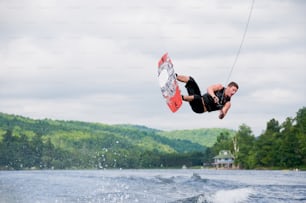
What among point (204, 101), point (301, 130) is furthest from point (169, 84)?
point (301, 130)

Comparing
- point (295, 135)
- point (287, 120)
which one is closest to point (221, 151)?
point (287, 120)

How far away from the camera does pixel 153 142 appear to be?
19100 cm

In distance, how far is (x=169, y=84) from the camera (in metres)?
14.6

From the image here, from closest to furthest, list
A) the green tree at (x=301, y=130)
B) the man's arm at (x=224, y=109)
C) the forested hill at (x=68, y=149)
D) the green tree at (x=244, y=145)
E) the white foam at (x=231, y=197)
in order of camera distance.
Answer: the man's arm at (x=224, y=109) → the white foam at (x=231, y=197) → the green tree at (x=301, y=130) → the green tree at (x=244, y=145) → the forested hill at (x=68, y=149)

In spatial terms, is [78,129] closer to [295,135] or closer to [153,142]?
[153,142]

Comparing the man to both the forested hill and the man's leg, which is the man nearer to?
the man's leg

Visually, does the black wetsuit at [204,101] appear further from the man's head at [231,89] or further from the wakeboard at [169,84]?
the wakeboard at [169,84]

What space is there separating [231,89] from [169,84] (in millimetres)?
1595

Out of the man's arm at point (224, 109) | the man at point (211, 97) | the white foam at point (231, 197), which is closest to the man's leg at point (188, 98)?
the man at point (211, 97)

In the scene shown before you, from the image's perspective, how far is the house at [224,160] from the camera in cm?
12925

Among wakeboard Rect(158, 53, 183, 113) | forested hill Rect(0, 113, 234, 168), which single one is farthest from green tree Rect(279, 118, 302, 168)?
wakeboard Rect(158, 53, 183, 113)

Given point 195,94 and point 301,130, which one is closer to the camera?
point 195,94

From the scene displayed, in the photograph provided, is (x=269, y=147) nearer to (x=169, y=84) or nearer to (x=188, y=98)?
(x=169, y=84)

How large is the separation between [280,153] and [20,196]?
207ft
